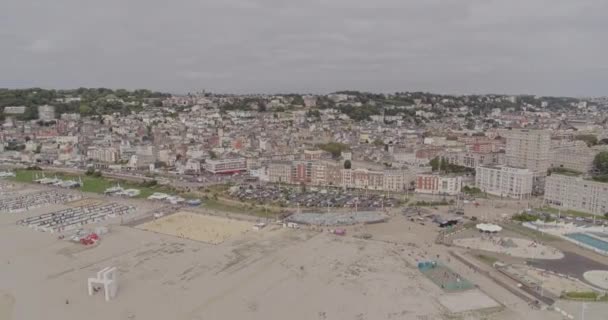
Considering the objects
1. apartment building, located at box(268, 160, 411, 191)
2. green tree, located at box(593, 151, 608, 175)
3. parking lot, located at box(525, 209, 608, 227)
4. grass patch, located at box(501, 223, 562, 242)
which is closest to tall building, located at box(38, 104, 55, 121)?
apartment building, located at box(268, 160, 411, 191)

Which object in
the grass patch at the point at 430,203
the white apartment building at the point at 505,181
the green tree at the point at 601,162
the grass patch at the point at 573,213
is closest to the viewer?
the grass patch at the point at 573,213

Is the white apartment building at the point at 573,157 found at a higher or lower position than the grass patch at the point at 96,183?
higher

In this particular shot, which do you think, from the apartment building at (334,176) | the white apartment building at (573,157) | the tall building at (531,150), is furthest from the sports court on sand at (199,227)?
the white apartment building at (573,157)

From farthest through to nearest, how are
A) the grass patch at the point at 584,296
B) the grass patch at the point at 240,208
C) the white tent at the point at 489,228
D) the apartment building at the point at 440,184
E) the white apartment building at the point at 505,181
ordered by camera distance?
the apartment building at the point at 440,184 → the white apartment building at the point at 505,181 → the grass patch at the point at 240,208 → the white tent at the point at 489,228 → the grass patch at the point at 584,296

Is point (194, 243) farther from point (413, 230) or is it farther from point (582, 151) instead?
point (582, 151)

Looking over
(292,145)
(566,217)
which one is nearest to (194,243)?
(566,217)

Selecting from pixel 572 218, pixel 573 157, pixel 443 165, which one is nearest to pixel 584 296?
pixel 572 218

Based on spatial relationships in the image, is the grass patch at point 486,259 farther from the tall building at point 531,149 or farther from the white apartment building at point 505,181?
the tall building at point 531,149
